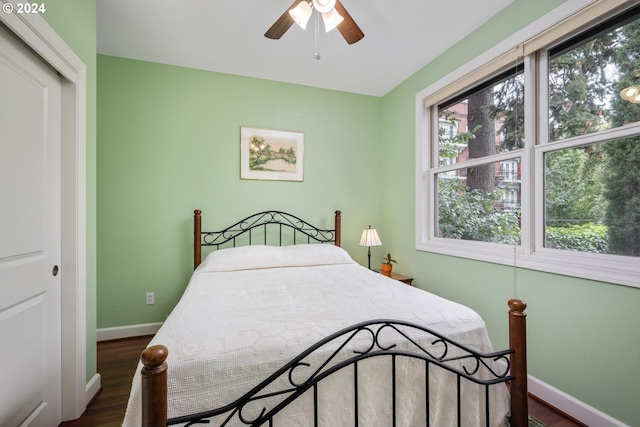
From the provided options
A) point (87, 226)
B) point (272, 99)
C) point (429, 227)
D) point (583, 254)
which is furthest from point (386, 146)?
point (87, 226)

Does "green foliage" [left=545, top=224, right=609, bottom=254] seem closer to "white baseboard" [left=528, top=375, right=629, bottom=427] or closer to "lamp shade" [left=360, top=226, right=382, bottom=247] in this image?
"white baseboard" [left=528, top=375, right=629, bottom=427]

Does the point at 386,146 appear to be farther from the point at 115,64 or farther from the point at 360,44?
the point at 115,64

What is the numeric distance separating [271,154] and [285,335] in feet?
7.58

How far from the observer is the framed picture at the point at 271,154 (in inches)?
119

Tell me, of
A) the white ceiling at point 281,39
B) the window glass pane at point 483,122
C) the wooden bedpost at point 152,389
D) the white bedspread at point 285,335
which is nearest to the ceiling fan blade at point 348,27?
the white ceiling at point 281,39

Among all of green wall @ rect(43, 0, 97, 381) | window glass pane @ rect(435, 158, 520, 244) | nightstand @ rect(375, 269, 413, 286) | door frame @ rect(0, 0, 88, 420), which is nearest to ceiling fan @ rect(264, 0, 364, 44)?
green wall @ rect(43, 0, 97, 381)

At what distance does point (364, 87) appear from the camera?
3350mm

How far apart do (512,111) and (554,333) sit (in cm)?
159

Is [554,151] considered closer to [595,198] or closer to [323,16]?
[595,198]

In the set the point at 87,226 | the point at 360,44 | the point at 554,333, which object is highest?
the point at 360,44

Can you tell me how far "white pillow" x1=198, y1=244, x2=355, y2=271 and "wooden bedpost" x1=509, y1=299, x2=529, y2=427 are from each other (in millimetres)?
1637

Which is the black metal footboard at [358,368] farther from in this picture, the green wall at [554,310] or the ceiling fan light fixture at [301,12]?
the ceiling fan light fixture at [301,12]

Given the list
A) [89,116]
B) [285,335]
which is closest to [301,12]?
[89,116]

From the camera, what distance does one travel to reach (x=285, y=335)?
3.77 ft
